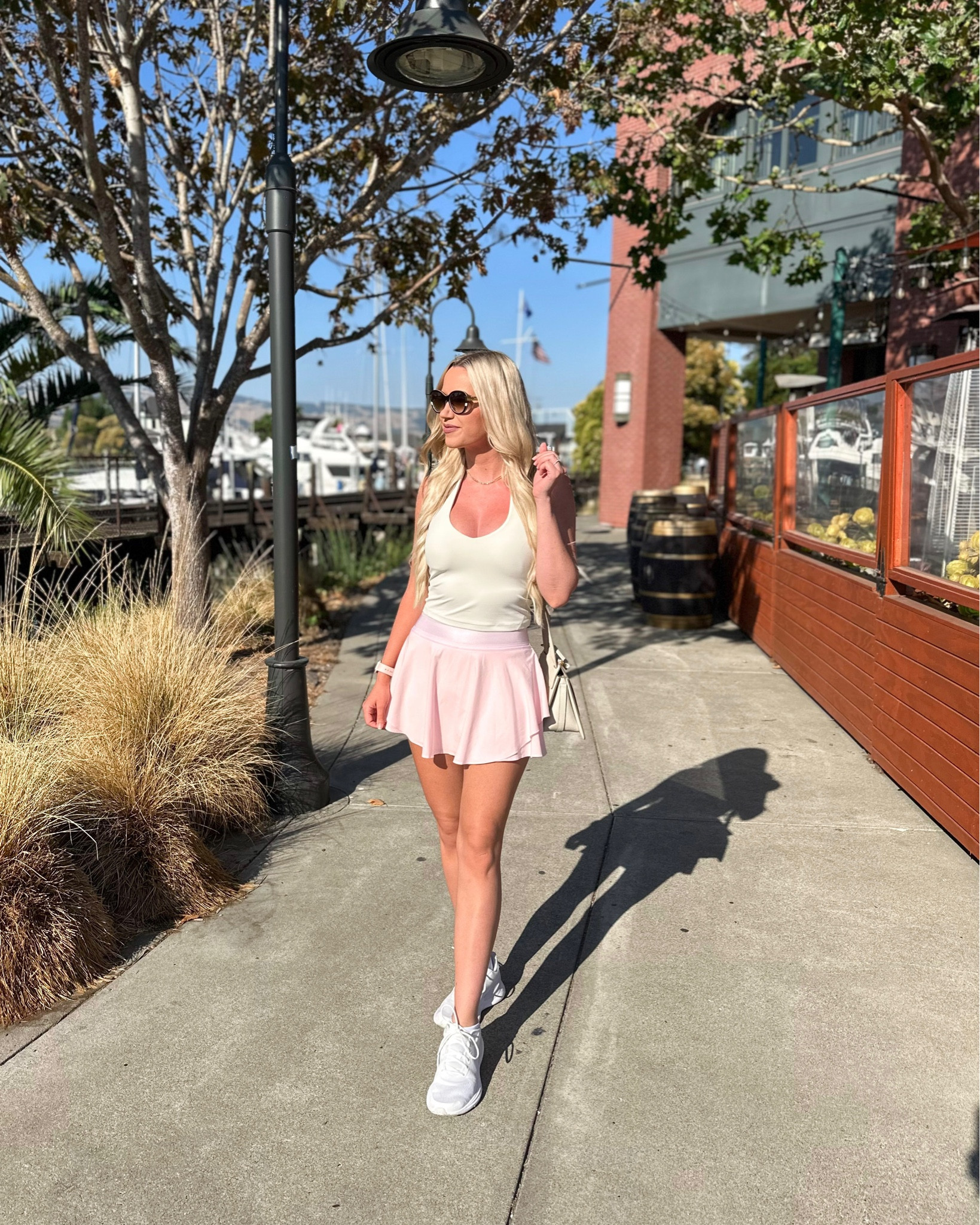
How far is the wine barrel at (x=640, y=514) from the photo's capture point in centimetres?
1130

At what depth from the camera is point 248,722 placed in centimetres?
475

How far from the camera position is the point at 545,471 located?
8.45 ft

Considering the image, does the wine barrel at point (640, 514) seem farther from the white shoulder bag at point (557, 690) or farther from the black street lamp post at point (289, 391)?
the white shoulder bag at point (557, 690)

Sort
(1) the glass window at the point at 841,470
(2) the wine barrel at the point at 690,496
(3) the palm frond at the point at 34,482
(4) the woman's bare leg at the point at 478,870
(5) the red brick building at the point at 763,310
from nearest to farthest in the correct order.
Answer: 1. (4) the woman's bare leg at the point at 478,870
2. (1) the glass window at the point at 841,470
3. (3) the palm frond at the point at 34,482
4. (2) the wine barrel at the point at 690,496
5. (5) the red brick building at the point at 763,310

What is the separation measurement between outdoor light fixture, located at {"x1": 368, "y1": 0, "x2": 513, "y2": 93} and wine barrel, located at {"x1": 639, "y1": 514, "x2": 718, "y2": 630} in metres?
5.38

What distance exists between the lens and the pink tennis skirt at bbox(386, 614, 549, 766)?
8.66ft

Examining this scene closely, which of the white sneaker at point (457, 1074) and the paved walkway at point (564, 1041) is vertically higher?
the white sneaker at point (457, 1074)

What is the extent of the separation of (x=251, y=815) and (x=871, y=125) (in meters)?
15.3

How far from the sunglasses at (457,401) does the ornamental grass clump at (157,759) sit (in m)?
2.02

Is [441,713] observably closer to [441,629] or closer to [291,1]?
[441,629]

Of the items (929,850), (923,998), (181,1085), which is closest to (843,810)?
(929,850)

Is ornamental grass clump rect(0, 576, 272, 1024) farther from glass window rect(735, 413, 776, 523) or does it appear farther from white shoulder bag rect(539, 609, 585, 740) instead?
glass window rect(735, 413, 776, 523)

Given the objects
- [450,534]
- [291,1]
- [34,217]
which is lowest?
[450,534]

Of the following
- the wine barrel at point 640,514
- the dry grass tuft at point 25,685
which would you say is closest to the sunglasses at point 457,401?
the dry grass tuft at point 25,685
